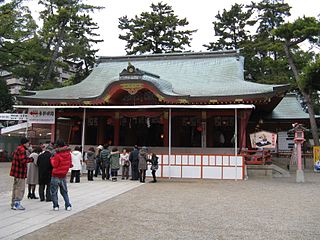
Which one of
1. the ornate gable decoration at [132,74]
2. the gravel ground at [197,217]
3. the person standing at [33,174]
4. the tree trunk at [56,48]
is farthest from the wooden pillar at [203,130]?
the tree trunk at [56,48]

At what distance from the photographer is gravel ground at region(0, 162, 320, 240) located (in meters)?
5.11

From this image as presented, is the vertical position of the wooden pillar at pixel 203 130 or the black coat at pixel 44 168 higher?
the wooden pillar at pixel 203 130

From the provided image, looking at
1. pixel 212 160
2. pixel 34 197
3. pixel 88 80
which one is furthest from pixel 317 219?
pixel 88 80

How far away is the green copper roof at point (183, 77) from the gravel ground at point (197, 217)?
21.0ft

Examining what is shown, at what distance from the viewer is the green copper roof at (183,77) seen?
15.3 metres

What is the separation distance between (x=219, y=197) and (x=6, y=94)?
1021 inches

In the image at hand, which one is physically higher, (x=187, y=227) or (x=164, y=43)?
(x=164, y=43)

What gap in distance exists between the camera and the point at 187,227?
5559mm

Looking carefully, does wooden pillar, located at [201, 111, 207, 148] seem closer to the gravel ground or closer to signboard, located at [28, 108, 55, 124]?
the gravel ground

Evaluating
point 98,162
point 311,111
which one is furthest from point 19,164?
point 311,111

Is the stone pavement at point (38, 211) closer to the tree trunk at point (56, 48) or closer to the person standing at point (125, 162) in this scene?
the person standing at point (125, 162)

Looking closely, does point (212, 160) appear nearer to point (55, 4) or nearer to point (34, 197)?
point (34, 197)

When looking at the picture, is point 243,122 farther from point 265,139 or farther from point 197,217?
point 197,217

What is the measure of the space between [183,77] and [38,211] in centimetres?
1395
